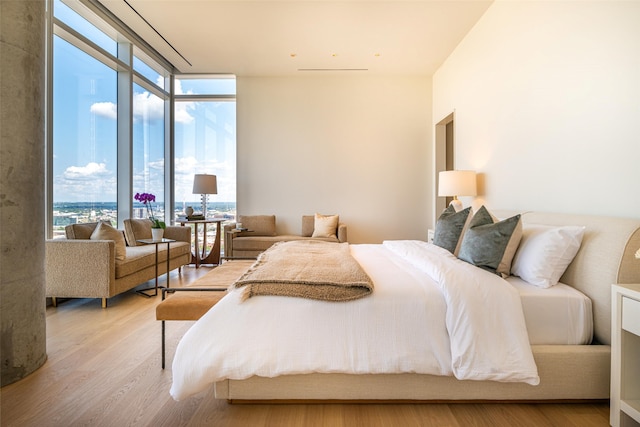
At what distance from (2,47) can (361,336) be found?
2428 millimetres

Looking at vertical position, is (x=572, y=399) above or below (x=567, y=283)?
below

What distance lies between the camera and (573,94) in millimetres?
2246

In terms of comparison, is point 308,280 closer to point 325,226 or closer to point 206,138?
point 325,226

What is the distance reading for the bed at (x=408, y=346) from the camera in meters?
1.47

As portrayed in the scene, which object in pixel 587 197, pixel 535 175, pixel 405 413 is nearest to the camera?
pixel 405 413

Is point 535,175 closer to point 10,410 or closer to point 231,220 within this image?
point 10,410

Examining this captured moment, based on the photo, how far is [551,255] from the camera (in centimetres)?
179

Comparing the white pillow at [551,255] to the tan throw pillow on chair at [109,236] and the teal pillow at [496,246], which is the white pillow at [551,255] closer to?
the teal pillow at [496,246]

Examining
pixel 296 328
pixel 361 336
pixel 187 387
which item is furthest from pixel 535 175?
pixel 187 387

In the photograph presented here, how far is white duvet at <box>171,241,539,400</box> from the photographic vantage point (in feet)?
4.81

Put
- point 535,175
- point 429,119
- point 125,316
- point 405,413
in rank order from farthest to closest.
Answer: point 429,119 < point 125,316 < point 535,175 < point 405,413

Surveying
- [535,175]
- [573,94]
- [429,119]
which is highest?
[429,119]

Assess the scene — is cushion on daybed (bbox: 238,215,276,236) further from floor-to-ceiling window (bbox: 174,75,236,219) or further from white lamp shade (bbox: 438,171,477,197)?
white lamp shade (bbox: 438,171,477,197)

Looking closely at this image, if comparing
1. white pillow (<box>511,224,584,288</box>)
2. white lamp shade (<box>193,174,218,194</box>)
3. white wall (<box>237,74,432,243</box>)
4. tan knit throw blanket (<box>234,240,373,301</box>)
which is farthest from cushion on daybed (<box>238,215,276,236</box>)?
white pillow (<box>511,224,584,288</box>)
